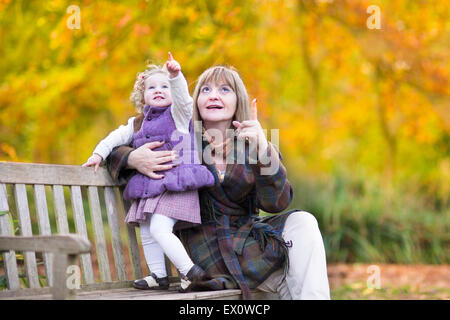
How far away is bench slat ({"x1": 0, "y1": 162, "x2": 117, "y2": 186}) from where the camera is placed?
2805 mm

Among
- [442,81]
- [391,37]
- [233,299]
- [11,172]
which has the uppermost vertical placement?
[391,37]

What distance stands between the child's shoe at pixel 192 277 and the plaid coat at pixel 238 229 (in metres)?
0.03

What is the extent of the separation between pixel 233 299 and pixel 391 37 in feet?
18.1

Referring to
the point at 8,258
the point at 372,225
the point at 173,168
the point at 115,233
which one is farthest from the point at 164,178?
the point at 372,225

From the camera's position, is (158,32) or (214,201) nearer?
(214,201)

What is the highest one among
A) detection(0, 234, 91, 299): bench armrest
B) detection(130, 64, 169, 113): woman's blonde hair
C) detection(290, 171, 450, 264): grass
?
detection(130, 64, 169, 113): woman's blonde hair

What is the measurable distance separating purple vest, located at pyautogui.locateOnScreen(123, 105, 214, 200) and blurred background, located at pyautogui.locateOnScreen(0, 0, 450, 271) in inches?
98.8

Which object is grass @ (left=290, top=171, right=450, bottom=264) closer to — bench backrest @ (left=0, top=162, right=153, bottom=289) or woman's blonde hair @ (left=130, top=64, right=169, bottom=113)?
bench backrest @ (left=0, top=162, right=153, bottom=289)

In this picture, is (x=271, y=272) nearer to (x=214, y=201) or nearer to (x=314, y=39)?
(x=214, y=201)

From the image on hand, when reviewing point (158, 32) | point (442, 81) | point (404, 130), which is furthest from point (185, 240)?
point (404, 130)

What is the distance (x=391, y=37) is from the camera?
757 centimetres

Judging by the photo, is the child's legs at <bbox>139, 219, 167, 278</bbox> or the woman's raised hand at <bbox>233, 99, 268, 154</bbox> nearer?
the woman's raised hand at <bbox>233, 99, 268, 154</bbox>

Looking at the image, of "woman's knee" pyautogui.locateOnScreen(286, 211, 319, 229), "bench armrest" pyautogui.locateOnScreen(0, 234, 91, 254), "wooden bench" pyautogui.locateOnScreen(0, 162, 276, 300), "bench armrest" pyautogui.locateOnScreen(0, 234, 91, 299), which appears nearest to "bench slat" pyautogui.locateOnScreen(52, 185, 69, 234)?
"wooden bench" pyautogui.locateOnScreen(0, 162, 276, 300)

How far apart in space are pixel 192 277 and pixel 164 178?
0.47 meters
